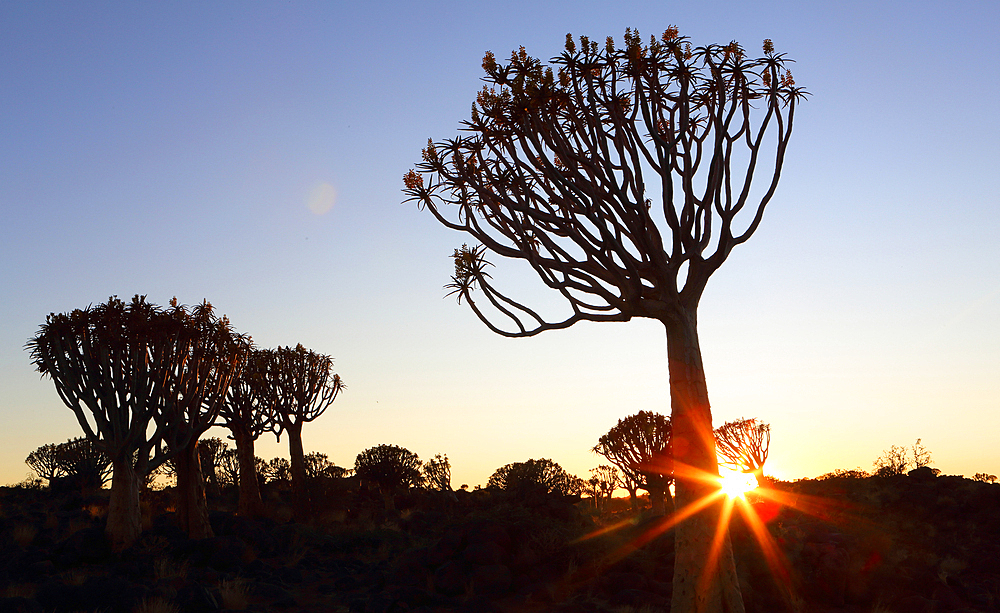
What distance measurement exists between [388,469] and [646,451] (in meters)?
11.5

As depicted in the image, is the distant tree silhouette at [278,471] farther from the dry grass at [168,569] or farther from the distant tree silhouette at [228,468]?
the dry grass at [168,569]

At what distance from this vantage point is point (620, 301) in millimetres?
9023

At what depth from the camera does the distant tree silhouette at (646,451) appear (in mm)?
24094

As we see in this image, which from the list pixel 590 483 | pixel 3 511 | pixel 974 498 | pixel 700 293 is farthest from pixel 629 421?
pixel 3 511

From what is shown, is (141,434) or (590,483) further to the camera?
(590,483)

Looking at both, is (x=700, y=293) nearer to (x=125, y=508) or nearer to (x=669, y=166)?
(x=669, y=166)

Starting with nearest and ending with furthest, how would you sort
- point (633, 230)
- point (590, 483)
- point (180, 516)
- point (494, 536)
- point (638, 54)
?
point (633, 230) < point (638, 54) < point (494, 536) < point (180, 516) < point (590, 483)

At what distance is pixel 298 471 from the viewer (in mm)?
23141

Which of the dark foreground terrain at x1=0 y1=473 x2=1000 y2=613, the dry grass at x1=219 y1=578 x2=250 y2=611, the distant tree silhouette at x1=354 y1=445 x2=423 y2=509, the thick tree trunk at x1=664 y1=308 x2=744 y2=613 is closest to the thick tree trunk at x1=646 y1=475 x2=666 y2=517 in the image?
the dark foreground terrain at x1=0 y1=473 x2=1000 y2=613

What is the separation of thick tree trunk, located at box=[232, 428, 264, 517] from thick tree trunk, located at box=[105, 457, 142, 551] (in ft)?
21.1

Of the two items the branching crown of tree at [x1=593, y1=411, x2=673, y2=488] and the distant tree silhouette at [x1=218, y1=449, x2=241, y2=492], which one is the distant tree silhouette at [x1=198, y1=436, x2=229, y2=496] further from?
the branching crown of tree at [x1=593, y1=411, x2=673, y2=488]

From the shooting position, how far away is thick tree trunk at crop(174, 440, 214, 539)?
651 inches

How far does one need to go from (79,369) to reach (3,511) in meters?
6.37

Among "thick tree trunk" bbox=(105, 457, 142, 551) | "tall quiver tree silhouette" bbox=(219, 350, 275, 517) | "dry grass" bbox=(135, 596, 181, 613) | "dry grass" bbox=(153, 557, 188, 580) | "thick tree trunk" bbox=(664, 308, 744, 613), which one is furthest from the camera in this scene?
"tall quiver tree silhouette" bbox=(219, 350, 275, 517)
